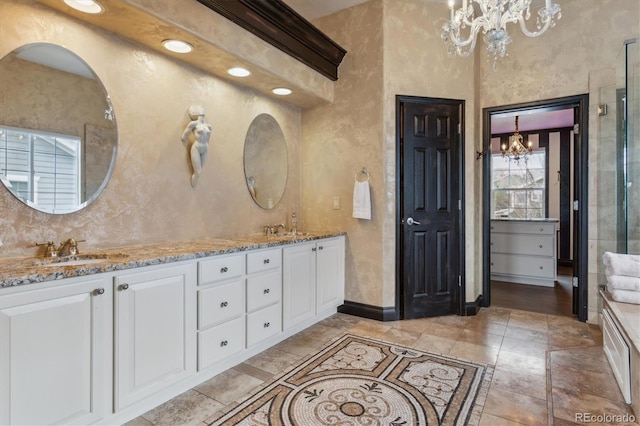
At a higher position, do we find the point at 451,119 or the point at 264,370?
the point at 451,119

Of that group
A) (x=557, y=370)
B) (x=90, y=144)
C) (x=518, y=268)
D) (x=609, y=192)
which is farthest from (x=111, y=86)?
(x=518, y=268)

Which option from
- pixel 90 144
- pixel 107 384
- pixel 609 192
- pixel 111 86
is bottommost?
pixel 107 384

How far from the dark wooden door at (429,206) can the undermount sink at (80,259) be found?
2.52 meters

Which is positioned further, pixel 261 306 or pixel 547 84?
pixel 547 84

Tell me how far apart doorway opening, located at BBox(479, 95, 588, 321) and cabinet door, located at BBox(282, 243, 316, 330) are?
2.09 m

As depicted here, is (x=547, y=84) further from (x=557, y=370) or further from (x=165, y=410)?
(x=165, y=410)

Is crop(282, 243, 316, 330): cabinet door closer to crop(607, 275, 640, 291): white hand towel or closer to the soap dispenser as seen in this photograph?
the soap dispenser

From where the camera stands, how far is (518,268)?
16.5ft

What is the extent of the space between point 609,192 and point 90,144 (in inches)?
171

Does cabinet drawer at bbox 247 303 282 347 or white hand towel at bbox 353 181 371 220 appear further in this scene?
white hand towel at bbox 353 181 371 220

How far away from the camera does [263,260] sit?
2619 mm

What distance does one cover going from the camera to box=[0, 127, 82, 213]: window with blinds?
178cm

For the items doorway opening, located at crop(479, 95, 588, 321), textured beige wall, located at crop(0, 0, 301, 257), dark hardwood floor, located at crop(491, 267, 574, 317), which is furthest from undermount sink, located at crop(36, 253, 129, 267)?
dark hardwood floor, located at crop(491, 267, 574, 317)

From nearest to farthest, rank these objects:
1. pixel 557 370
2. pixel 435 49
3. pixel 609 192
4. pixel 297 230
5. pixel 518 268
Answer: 1. pixel 557 370
2. pixel 609 192
3. pixel 435 49
4. pixel 297 230
5. pixel 518 268
